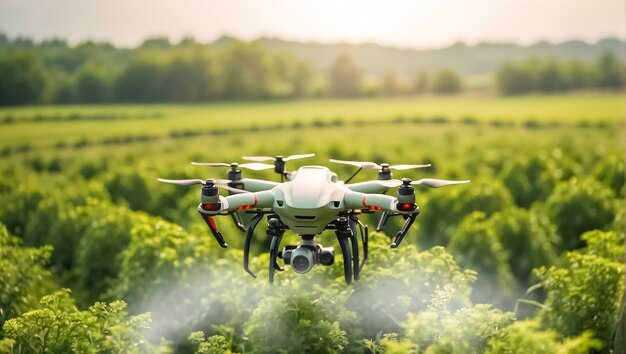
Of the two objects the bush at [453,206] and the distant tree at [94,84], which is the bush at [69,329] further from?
the distant tree at [94,84]

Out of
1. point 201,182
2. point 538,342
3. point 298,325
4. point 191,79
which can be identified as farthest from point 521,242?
point 191,79

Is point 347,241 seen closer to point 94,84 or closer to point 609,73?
point 94,84

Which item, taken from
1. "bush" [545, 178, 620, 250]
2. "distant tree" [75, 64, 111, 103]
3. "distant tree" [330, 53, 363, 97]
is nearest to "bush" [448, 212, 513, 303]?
"bush" [545, 178, 620, 250]

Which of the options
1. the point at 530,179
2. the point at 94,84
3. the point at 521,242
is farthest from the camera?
the point at 94,84

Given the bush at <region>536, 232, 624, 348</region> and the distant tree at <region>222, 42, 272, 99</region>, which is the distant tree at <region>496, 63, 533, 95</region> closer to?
the distant tree at <region>222, 42, 272, 99</region>

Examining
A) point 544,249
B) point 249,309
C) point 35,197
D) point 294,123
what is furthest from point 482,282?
point 294,123

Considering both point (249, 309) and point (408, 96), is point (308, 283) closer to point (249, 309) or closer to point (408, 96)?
point (249, 309)
